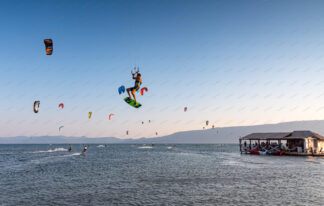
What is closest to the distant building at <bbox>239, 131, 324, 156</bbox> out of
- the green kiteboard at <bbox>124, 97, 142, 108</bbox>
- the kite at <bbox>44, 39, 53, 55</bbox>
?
the green kiteboard at <bbox>124, 97, 142, 108</bbox>

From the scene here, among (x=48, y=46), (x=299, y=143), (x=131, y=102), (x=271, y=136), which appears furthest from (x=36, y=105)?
(x=299, y=143)

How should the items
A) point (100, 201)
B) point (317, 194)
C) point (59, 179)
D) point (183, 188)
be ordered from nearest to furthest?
point (100, 201) → point (317, 194) → point (183, 188) → point (59, 179)

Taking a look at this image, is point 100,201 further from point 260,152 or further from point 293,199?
point 260,152

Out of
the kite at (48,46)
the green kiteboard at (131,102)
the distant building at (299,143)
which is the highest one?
the kite at (48,46)

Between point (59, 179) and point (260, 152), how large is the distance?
161 feet

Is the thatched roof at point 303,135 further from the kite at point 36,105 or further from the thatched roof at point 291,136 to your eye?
the kite at point 36,105

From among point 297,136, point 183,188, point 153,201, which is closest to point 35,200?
point 153,201

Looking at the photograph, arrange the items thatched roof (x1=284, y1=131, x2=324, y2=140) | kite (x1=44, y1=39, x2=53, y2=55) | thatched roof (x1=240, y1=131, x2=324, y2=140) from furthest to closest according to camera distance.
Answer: thatched roof (x1=240, y1=131, x2=324, y2=140) → thatched roof (x1=284, y1=131, x2=324, y2=140) → kite (x1=44, y1=39, x2=53, y2=55)

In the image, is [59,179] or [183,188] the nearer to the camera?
[183,188]

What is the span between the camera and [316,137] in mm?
49250

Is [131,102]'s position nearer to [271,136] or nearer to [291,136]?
[291,136]

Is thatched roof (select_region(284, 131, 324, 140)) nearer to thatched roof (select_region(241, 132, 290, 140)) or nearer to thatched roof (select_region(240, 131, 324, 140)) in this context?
thatched roof (select_region(240, 131, 324, 140))

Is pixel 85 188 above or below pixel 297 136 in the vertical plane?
below

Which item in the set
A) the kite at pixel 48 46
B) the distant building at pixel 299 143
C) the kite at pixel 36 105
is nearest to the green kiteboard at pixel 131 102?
the kite at pixel 48 46
